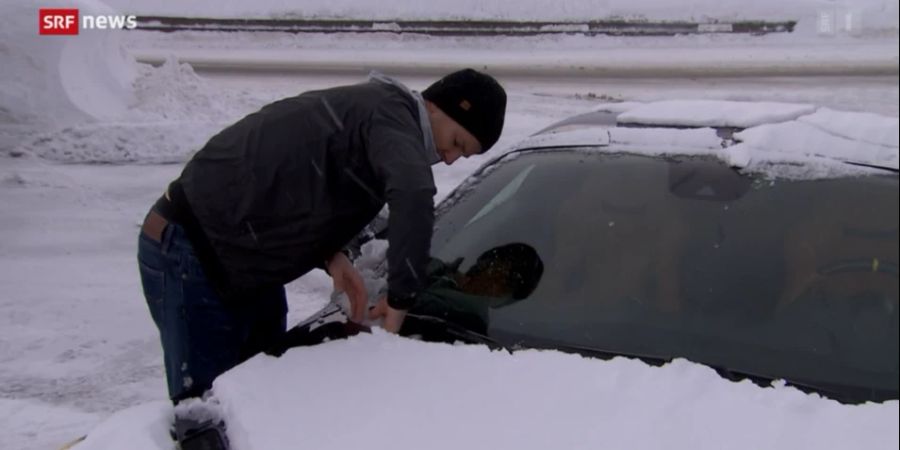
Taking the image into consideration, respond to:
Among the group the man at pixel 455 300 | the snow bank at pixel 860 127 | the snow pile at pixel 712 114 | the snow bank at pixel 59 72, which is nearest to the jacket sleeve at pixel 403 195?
the man at pixel 455 300

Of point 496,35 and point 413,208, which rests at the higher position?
point 496,35

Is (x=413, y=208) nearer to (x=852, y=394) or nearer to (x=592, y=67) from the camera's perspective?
(x=852, y=394)

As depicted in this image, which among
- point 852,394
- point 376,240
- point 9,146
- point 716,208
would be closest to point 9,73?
point 9,146

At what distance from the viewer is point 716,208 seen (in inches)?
80.4

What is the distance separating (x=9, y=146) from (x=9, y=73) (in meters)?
0.56

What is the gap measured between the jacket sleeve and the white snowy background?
19 cm

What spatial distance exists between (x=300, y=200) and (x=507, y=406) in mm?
711

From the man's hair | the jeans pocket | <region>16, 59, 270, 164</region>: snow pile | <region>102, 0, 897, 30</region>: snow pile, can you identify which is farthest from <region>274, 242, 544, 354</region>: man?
<region>102, 0, 897, 30</region>: snow pile

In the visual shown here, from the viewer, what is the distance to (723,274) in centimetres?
194

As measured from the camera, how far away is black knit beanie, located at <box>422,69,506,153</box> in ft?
5.98

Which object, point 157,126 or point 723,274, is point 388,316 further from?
point 157,126

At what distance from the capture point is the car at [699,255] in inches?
70.7

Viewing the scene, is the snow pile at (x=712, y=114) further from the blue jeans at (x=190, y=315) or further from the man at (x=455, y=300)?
the blue jeans at (x=190, y=315)

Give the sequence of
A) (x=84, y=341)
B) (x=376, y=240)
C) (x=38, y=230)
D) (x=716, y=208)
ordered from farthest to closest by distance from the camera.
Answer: (x=38, y=230) → (x=84, y=341) → (x=376, y=240) → (x=716, y=208)
